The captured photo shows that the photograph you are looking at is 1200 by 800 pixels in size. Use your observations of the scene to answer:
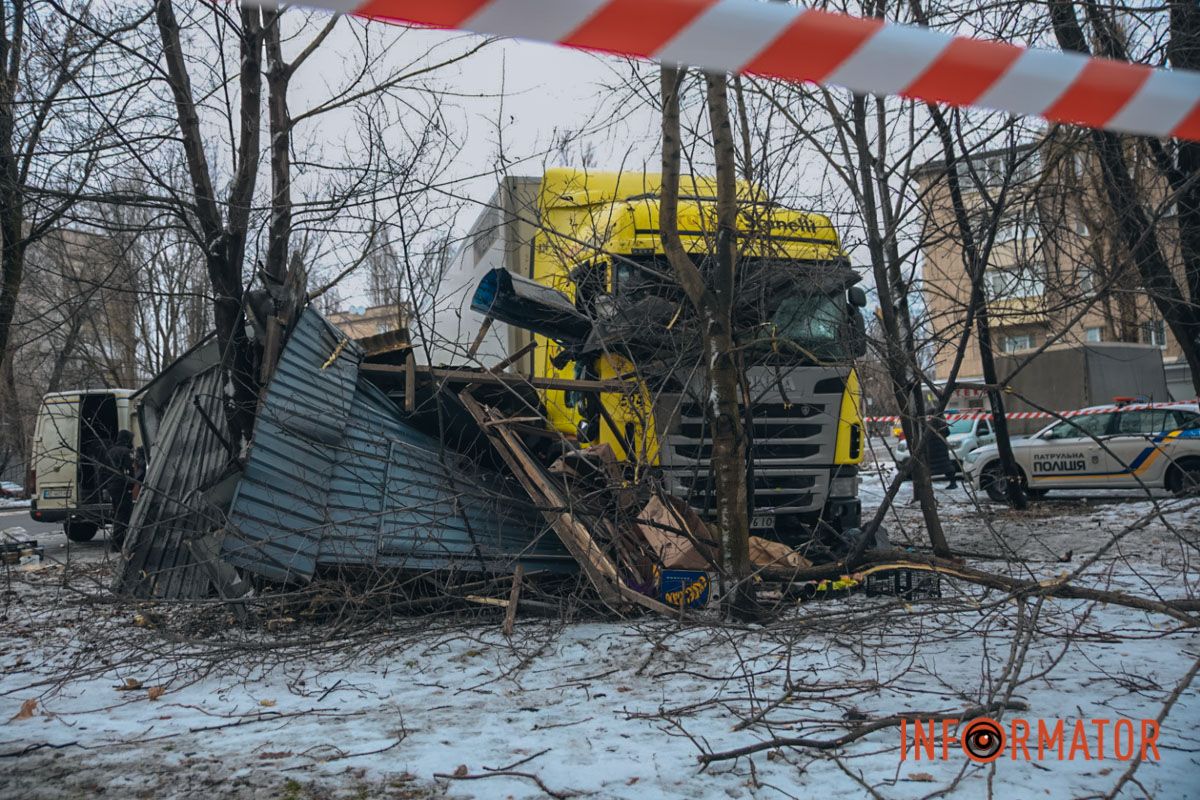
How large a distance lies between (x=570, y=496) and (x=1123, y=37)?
775cm

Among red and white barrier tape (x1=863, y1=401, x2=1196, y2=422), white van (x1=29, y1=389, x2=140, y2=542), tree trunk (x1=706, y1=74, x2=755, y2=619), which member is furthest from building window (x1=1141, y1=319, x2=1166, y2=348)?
white van (x1=29, y1=389, x2=140, y2=542)

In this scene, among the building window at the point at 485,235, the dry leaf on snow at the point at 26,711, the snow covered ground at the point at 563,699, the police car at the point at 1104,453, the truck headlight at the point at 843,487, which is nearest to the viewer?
the snow covered ground at the point at 563,699

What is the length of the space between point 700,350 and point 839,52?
480cm

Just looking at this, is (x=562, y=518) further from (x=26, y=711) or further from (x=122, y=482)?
(x=122, y=482)

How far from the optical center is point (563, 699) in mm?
4637

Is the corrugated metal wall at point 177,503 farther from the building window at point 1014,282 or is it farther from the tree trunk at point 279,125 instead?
the building window at point 1014,282

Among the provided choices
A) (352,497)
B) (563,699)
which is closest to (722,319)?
(563,699)

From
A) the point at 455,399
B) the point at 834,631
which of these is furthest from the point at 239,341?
the point at 834,631

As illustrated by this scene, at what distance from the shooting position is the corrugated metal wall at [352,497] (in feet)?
20.0

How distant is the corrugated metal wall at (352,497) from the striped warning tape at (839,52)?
14.7 ft

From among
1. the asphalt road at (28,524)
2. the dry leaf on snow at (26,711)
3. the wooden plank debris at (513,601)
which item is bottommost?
the asphalt road at (28,524)

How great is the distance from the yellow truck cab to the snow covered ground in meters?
1.44

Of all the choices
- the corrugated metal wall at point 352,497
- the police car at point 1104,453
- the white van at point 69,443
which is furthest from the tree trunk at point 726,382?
the white van at point 69,443

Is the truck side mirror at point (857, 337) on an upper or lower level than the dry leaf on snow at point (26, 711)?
upper
